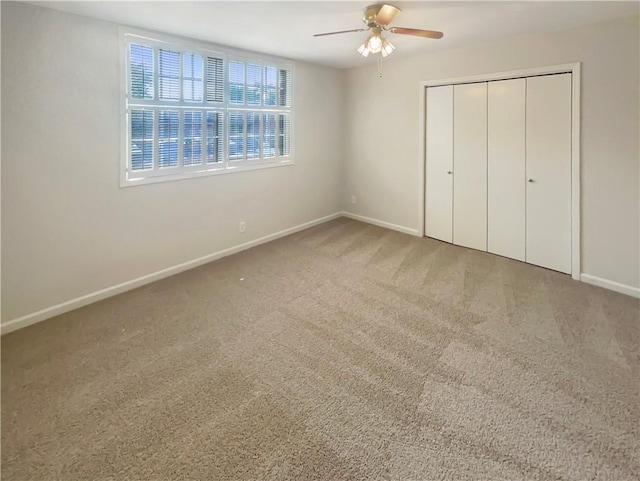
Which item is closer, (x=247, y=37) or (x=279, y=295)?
(x=279, y=295)

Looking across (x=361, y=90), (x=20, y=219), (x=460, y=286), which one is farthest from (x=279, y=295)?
(x=361, y=90)

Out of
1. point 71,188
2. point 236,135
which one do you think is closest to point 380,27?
point 236,135

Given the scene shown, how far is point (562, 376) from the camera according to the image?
86.5 inches

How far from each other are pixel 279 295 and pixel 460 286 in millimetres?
1701

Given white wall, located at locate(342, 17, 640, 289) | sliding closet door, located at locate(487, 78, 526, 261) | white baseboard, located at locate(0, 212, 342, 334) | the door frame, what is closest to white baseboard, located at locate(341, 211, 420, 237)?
sliding closet door, located at locate(487, 78, 526, 261)

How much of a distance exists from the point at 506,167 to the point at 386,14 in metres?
2.19

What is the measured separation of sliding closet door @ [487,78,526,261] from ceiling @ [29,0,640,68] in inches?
23.5

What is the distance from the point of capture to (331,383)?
215cm

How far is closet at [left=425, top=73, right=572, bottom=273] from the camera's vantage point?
3.62 metres

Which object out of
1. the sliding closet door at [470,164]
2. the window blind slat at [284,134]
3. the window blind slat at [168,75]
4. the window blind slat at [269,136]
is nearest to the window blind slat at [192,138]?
the window blind slat at [168,75]

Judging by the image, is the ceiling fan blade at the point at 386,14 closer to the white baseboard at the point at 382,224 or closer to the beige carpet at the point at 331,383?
the beige carpet at the point at 331,383

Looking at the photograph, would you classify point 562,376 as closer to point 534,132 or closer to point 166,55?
point 534,132

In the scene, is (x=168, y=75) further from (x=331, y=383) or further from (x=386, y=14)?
(x=331, y=383)

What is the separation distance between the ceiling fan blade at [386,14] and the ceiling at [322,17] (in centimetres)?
5
